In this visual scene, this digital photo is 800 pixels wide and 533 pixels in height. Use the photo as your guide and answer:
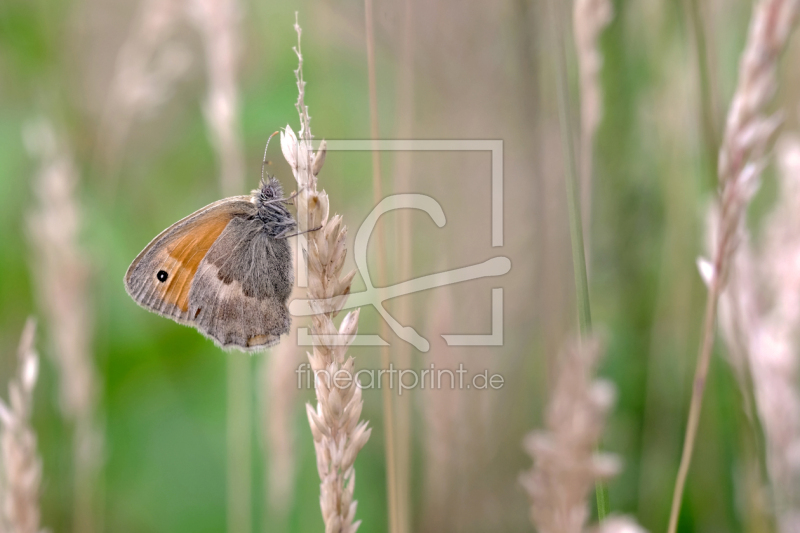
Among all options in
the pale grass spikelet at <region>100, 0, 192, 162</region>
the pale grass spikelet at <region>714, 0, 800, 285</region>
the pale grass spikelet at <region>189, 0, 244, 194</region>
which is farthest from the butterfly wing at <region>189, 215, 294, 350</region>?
the pale grass spikelet at <region>714, 0, 800, 285</region>

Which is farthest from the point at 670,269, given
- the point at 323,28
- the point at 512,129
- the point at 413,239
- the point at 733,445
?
the point at 323,28

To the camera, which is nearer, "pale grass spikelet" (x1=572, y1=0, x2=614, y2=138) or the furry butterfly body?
"pale grass spikelet" (x1=572, y1=0, x2=614, y2=138)

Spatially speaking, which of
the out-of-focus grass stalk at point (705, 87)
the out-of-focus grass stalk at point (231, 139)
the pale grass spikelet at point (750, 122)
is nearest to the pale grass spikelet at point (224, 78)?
the out-of-focus grass stalk at point (231, 139)

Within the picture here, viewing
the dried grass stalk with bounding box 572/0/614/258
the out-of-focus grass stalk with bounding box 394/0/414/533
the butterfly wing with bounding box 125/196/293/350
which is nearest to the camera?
the out-of-focus grass stalk with bounding box 394/0/414/533

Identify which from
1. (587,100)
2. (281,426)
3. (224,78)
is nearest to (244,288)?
(281,426)

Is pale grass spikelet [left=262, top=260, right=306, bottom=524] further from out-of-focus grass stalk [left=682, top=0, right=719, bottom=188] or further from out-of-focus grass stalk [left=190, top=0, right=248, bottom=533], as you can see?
out-of-focus grass stalk [left=682, top=0, right=719, bottom=188]

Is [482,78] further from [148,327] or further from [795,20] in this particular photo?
[148,327]

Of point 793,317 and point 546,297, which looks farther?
point 546,297

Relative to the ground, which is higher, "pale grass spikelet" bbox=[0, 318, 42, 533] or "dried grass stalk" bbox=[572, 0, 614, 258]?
"dried grass stalk" bbox=[572, 0, 614, 258]
